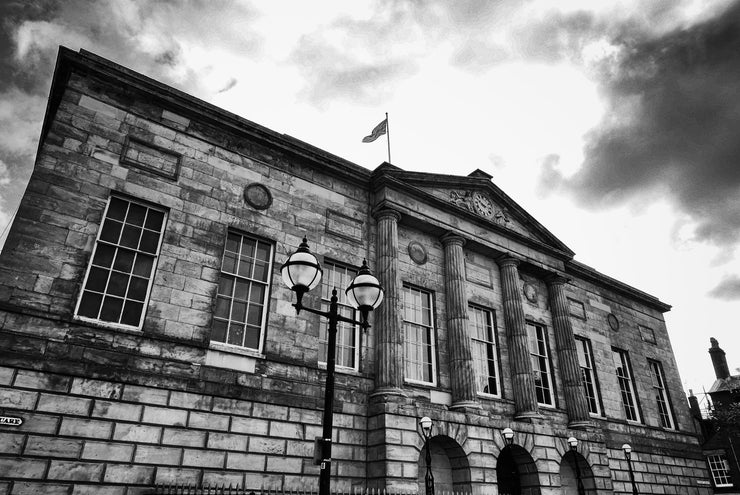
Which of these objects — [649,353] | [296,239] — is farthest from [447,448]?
[649,353]

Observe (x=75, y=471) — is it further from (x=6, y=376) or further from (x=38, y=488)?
(x=6, y=376)

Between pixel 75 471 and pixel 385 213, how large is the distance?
34.6ft

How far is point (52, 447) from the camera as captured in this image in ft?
30.0

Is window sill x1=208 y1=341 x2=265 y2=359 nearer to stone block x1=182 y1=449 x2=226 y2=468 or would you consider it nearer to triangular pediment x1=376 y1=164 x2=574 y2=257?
stone block x1=182 y1=449 x2=226 y2=468

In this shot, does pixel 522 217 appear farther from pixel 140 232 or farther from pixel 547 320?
pixel 140 232

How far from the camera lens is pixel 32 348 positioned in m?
9.60

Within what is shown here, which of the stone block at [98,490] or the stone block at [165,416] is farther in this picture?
the stone block at [165,416]

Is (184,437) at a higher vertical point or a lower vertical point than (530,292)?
lower

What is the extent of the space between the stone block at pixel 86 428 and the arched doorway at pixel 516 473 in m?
11.3

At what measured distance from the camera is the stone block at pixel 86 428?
9.40 m

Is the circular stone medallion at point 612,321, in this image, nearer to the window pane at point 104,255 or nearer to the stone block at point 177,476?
the stone block at point 177,476

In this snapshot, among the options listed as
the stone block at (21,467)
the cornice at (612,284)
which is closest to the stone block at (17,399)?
the stone block at (21,467)

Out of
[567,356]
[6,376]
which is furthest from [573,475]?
[6,376]

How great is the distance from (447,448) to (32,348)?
11.0m
